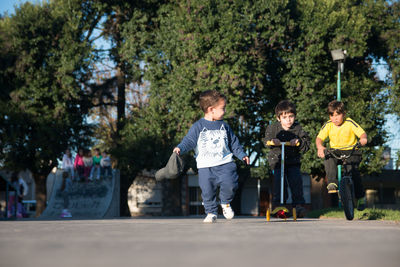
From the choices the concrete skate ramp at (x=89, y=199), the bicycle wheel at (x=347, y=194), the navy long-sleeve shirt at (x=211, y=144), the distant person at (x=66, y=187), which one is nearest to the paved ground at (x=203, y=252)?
the navy long-sleeve shirt at (x=211, y=144)

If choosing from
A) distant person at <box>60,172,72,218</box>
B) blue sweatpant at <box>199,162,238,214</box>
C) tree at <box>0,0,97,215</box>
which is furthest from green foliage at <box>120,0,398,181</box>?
blue sweatpant at <box>199,162,238,214</box>

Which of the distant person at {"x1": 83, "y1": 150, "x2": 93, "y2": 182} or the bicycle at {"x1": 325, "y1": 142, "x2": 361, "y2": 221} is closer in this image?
the bicycle at {"x1": 325, "y1": 142, "x2": 361, "y2": 221}

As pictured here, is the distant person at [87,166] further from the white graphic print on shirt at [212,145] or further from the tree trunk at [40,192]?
the white graphic print on shirt at [212,145]

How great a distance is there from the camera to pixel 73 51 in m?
24.7

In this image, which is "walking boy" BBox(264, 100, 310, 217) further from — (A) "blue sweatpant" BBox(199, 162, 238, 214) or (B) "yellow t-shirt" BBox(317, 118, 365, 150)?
(A) "blue sweatpant" BBox(199, 162, 238, 214)

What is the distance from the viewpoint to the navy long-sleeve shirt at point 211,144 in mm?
→ 8016

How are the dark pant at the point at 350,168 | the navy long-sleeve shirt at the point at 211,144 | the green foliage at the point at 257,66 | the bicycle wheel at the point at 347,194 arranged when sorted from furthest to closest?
the green foliage at the point at 257,66, the dark pant at the point at 350,168, the bicycle wheel at the point at 347,194, the navy long-sleeve shirt at the point at 211,144

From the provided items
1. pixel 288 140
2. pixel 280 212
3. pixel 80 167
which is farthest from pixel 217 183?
pixel 80 167

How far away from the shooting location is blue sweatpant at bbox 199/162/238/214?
790 centimetres

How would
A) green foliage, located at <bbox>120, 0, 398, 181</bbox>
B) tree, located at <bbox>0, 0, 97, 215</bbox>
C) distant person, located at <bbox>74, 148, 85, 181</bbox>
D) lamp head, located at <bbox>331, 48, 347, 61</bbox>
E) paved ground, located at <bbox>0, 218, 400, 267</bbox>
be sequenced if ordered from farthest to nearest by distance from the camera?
tree, located at <bbox>0, 0, 97, 215</bbox>
green foliage, located at <bbox>120, 0, 398, 181</bbox>
distant person, located at <bbox>74, 148, 85, 181</bbox>
lamp head, located at <bbox>331, 48, 347, 61</bbox>
paved ground, located at <bbox>0, 218, 400, 267</bbox>

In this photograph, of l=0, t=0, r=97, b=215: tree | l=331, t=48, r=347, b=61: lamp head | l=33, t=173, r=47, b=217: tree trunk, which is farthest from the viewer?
l=33, t=173, r=47, b=217: tree trunk

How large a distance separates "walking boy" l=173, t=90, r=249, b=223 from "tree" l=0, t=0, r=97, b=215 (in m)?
17.0

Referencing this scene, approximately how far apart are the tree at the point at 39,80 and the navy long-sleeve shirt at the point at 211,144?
17033 millimetres

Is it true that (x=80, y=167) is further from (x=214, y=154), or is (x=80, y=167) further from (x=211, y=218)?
(x=211, y=218)
